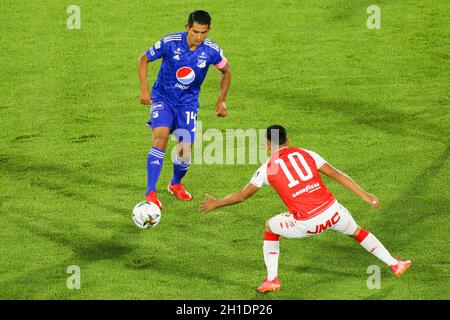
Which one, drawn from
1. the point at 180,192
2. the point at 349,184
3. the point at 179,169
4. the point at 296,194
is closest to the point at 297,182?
the point at 296,194

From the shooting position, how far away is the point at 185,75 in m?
13.6

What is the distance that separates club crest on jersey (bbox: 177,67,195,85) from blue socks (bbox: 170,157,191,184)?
1.14m

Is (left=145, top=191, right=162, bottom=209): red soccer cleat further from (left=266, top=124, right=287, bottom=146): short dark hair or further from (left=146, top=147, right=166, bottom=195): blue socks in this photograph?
(left=266, top=124, right=287, bottom=146): short dark hair

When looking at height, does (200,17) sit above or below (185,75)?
above

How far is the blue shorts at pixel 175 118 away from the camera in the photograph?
1355cm

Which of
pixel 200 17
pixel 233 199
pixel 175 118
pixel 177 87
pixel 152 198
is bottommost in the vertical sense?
pixel 152 198

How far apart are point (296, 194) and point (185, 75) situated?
3195 millimetres

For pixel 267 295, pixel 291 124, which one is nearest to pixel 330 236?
pixel 267 295

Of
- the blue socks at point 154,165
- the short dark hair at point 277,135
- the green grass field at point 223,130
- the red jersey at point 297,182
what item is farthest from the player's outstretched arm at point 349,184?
the blue socks at point 154,165

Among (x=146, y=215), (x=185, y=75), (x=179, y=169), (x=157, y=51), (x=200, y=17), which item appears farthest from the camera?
(x=179, y=169)

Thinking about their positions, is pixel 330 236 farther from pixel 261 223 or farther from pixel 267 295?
pixel 267 295

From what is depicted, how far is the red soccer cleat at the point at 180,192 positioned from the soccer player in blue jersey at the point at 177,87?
544 millimetres

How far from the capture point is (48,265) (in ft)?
40.0

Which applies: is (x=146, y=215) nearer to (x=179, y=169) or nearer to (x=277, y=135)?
(x=179, y=169)
